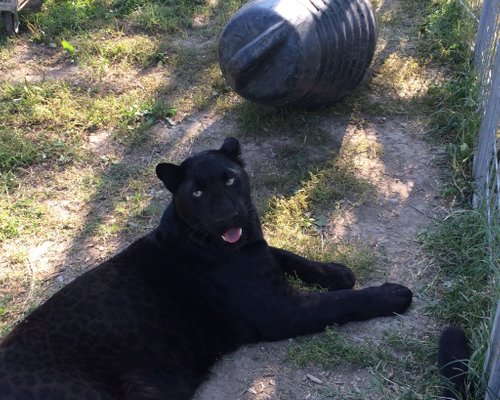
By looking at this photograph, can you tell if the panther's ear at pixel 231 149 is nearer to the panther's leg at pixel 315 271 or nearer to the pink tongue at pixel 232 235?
the pink tongue at pixel 232 235

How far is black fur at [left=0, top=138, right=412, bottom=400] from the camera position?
11.0 feet

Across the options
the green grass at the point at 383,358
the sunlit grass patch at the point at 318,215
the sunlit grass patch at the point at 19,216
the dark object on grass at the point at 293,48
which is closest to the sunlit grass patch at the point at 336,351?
the green grass at the point at 383,358

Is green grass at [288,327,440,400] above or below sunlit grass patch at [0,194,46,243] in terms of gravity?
above

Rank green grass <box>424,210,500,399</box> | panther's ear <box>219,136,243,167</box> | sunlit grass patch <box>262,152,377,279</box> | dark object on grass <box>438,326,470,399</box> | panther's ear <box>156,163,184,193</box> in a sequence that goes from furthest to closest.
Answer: sunlit grass patch <box>262,152,377,279</box> < panther's ear <box>219,136,243,167</box> < panther's ear <box>156,163,184,193</box> < green grass <box>424,210,500,399</box> < dark object on grass <box>438,326,470,399</box>

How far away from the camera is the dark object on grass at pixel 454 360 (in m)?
3.32

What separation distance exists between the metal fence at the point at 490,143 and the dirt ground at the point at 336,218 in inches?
16.9

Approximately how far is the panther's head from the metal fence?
4.77 ft

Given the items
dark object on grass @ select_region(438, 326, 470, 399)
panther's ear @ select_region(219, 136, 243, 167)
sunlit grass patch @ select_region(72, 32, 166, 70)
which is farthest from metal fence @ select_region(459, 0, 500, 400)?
sunlit grass patch @ select_region(72, 32, 166, 70)

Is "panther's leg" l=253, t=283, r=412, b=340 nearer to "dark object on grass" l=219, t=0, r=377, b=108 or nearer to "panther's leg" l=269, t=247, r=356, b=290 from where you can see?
"panther's leg" l=269, t=247, r=356, b=290

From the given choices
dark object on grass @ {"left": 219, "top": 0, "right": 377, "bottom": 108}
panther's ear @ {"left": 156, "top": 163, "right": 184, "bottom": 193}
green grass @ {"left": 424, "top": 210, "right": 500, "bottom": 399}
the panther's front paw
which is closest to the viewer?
green grass @ {"left": 424, "top": 210, "right": 500, "bottom": 399}

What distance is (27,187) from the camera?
5398 mm

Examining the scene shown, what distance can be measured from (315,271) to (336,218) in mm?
723

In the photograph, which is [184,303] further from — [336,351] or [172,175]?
[336,351]

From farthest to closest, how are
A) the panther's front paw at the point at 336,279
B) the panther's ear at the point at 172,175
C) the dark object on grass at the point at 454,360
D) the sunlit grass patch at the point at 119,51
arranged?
the sunlit grass patch at the point at 119,51, the panther's front paw at the point at 336,279, the panther's ear at the point at 172,175, the dark object on grass at the point at 454,360
